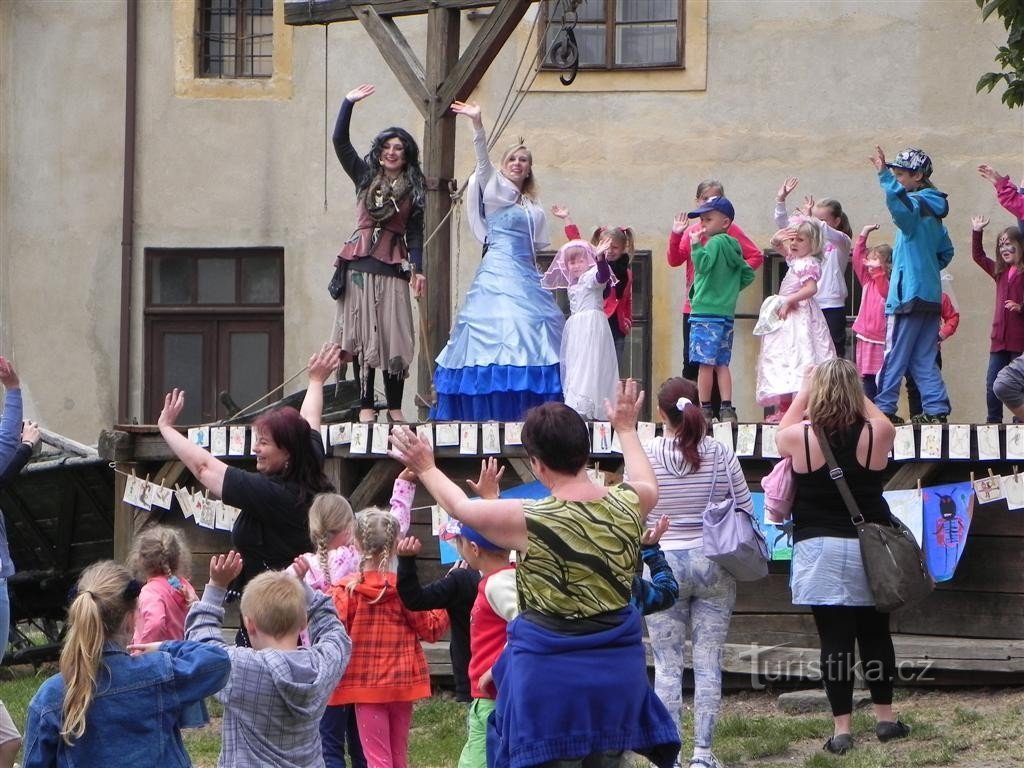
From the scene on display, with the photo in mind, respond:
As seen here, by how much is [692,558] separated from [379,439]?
347cm

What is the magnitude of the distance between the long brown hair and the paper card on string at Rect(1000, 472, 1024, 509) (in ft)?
8.53

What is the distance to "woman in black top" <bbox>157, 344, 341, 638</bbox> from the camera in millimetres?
6445

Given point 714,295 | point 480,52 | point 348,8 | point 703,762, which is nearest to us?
point 703,762

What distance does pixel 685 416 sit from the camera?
743 cm

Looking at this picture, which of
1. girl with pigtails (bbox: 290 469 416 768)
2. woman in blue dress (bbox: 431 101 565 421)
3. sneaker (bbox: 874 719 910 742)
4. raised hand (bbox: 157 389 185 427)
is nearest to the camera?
girl with pigtails (bbox: 290 469 416 768)

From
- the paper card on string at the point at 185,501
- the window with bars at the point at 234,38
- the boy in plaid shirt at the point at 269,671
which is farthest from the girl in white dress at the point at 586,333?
the window with bars at the point at 234,38

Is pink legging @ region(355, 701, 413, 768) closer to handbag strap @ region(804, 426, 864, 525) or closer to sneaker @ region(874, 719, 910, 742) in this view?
handbag strap @ region(804, 426, 864, 525)

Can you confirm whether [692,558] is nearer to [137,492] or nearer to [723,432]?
[723,432]

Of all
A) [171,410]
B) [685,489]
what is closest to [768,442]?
[685,489]

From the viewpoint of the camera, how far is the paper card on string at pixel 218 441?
1093 centimetres

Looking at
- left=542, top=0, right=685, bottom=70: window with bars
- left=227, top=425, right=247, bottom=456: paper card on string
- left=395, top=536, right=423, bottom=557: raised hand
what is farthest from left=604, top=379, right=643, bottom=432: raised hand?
left=542, top=0, right=685, bottom=70: window with bars

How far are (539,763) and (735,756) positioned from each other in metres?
3.16

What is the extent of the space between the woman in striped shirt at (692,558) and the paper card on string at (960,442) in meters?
2.29

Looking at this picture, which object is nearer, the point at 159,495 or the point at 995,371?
the point at 159,495
